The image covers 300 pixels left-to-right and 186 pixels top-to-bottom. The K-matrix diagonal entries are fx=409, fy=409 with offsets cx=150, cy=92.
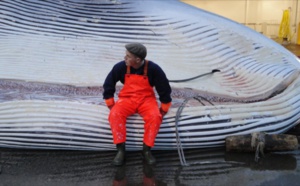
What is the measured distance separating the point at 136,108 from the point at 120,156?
623mm

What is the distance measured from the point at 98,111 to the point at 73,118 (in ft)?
1.10

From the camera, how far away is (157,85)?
16.3 feet

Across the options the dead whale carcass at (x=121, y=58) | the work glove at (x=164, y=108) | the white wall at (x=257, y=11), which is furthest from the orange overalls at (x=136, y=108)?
the white wall at (x=257, y=11)

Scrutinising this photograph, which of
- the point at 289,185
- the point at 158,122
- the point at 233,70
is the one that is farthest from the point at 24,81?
the point at 289,185

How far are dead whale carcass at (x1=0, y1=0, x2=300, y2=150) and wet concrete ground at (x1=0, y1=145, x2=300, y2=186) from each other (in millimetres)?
181

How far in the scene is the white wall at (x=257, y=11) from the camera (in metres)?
29.4

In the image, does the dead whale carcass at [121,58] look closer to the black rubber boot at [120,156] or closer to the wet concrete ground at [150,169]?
the wet concrete ground at [150,169]

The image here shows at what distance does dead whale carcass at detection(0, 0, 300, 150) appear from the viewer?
17.6ft

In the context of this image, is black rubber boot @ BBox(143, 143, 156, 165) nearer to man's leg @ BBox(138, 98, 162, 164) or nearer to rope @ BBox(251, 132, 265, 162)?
man's leg @ BBox(138, 98, 162, 164)

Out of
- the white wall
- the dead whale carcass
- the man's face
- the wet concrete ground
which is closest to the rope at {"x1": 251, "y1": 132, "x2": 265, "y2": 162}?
the wet concrete ground

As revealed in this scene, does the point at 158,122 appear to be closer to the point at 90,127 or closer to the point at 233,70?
the point at 90,127

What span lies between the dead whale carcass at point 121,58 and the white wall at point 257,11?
22894 mm

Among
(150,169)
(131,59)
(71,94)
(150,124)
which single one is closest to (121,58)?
(71,94)

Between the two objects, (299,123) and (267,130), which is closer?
(267,130)
